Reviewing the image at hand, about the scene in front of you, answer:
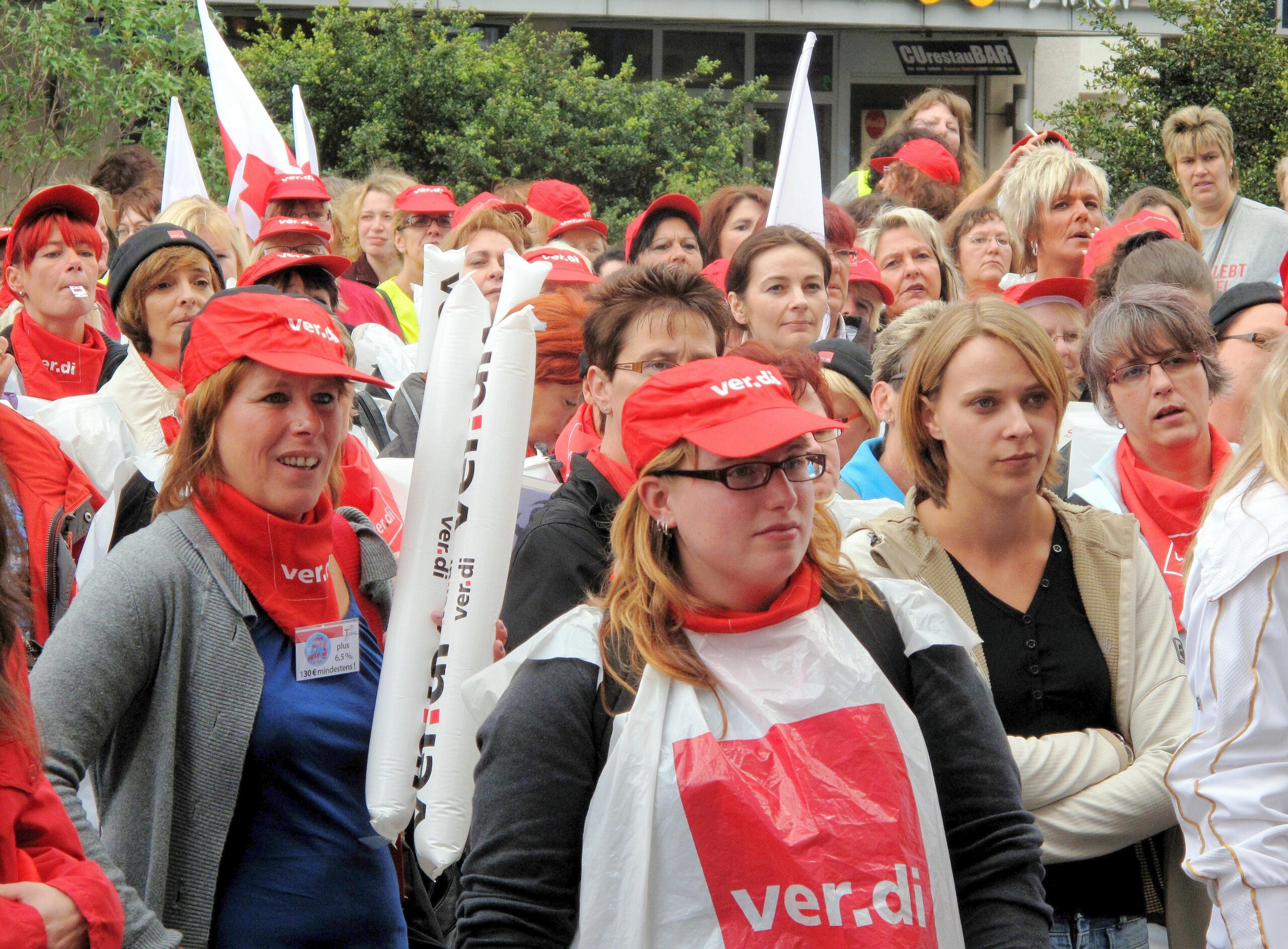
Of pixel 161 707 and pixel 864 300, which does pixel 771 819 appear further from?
pixel 864 300

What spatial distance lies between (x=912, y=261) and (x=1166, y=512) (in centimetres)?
316

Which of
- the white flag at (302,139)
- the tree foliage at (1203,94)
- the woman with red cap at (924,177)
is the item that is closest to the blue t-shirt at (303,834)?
the woman with red cap at (924,177)

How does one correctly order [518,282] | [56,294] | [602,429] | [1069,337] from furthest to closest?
[56,294] → [1069,337] → [602,429] → [518,282]

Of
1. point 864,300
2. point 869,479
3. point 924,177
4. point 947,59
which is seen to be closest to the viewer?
point 869,479

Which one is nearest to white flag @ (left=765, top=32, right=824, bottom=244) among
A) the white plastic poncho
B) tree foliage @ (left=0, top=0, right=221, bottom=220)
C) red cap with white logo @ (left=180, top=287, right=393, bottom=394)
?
red cap with white logo @ (left=180, top=287, right=393, bottom=394)

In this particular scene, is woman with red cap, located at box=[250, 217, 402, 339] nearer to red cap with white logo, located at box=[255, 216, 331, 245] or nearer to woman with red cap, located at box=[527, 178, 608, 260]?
red cap with white logo, located at box=[255, 216, 331, 245]

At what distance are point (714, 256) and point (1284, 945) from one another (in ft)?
17.2

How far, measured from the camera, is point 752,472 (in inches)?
97.7

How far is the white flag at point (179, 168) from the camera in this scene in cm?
851

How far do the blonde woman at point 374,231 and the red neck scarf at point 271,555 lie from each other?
226 inches

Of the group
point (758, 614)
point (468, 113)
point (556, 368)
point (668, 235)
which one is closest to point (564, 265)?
point (668, 235)

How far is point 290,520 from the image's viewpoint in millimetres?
3127

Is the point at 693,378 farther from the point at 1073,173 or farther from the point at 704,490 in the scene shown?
the point at 1073,173

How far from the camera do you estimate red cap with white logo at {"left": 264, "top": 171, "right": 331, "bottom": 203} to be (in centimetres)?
771
